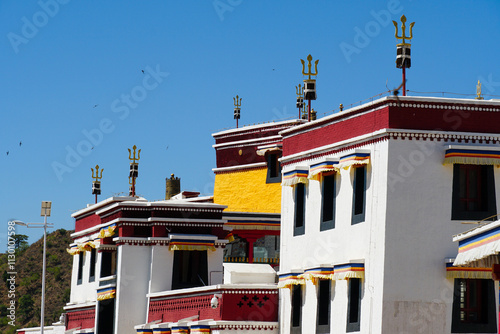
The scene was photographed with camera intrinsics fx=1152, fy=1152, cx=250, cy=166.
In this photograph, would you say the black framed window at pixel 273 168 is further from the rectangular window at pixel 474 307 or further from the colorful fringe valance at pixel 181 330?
the rectangular window at pixel 474 307

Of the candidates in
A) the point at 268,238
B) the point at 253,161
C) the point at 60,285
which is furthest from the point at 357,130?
the point at 60,285

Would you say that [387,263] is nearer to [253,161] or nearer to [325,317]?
[325,317]

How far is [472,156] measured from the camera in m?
26.2

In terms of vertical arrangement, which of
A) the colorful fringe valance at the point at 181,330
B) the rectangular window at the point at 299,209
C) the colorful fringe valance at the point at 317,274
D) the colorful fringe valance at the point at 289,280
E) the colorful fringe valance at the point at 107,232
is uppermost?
the rectangular window at the point at 299,209

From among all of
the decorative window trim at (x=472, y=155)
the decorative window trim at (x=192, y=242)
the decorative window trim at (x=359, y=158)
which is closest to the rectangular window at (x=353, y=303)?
the decorative window trim at (x=359, y=158)

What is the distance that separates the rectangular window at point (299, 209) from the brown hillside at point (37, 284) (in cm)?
5854

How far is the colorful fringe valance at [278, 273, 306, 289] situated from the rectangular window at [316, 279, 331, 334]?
68 cm

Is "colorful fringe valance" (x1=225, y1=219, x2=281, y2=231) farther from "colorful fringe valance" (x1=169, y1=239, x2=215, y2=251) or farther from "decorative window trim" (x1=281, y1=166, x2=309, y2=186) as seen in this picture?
"decorative window trim" (x1=281, y1=166, x2=309, y2=186)

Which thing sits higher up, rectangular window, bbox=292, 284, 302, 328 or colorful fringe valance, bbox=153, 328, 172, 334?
rectangular window, bbox=292, 284, 302, 328

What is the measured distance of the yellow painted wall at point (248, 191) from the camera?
42812 millimetres

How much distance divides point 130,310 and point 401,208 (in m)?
12.7

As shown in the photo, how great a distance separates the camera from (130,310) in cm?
3597

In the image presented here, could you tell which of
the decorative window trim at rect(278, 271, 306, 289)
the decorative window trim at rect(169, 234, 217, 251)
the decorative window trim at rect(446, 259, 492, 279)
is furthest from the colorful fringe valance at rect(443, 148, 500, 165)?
the decorative window trim at rect(169, 234, 217, 251)

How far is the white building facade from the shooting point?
85.0 feet
